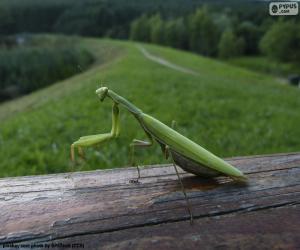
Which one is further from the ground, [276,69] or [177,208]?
[177,208]

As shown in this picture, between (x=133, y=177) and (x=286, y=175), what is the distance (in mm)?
580

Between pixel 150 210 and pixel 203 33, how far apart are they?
25405 millimetres

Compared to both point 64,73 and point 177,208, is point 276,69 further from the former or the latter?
point 177,208

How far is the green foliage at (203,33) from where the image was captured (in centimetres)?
2405

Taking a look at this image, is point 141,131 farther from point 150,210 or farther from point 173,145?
point 150,210

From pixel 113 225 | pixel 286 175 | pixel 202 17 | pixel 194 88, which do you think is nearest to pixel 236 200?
pixel 286 175

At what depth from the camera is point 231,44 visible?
2377 cm

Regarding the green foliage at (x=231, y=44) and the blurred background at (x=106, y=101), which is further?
the green foliage at (x=231, y=44)

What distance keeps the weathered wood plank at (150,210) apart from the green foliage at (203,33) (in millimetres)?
22306

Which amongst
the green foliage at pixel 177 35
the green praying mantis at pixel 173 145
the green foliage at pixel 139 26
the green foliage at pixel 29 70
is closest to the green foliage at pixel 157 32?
the green foliage at pixel 177 35

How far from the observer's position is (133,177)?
60.7 inches

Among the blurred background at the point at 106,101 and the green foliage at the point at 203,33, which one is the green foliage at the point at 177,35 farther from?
the blurred background at the point at 106,101

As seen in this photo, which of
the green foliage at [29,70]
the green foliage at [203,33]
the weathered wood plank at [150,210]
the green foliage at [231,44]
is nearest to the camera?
the weathered wood plank at [150,210]

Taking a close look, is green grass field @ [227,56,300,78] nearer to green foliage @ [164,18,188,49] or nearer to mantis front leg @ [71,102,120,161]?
green foliage @ [164,18,188,49]
